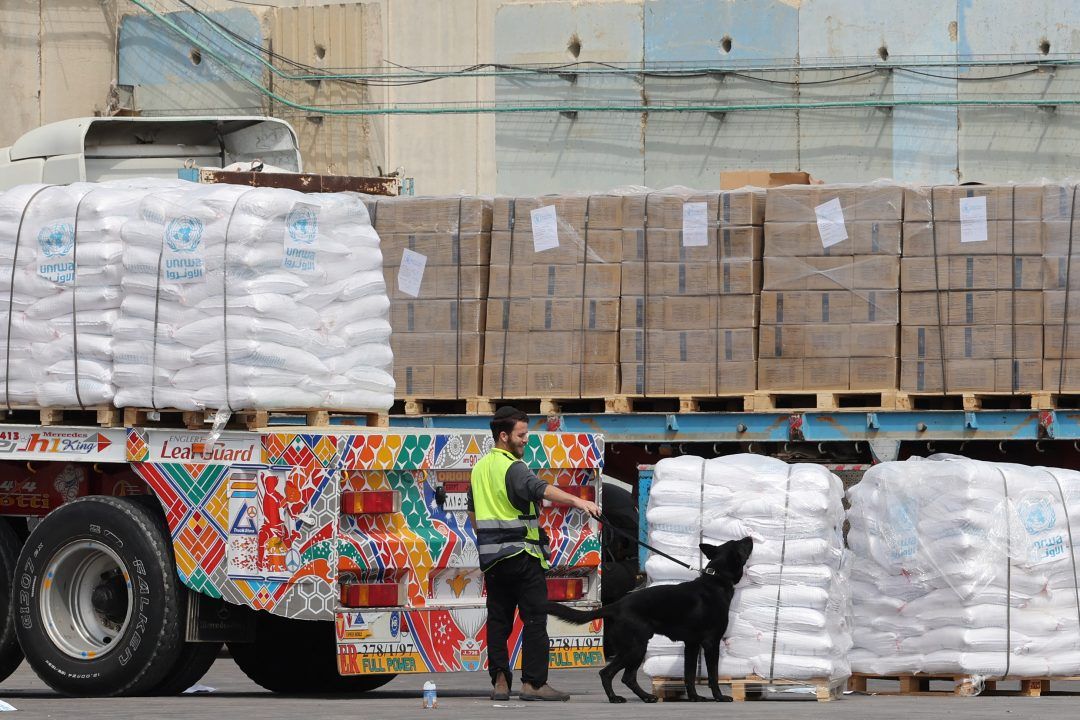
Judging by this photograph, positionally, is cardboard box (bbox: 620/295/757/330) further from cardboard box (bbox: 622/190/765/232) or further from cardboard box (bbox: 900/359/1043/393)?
cardboard box (bbox: 900/359/1043/393)

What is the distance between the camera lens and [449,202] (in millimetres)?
12625

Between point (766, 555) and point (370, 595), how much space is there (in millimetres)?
1857

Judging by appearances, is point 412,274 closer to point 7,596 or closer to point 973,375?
point 973,375

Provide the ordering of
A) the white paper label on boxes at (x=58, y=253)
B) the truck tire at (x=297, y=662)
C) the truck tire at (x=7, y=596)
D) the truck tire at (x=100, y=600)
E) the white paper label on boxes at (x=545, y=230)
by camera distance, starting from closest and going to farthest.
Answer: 1. the truck tire at (x=100, y=600)
2. the white paper label on boxes at (x=58, y=253)
3. the truck tire at (x=7, y=596)
4. the truck tire at (x=297, y=662)
5. the white paper label on boxes at (x=545, y=230)

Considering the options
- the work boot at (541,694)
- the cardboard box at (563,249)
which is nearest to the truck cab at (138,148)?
the cardboard box at (563,249)

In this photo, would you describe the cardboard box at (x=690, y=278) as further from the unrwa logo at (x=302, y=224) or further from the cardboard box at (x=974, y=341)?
the unrwa logo at (x=302, y=224)

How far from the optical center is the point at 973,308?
11.6 meters

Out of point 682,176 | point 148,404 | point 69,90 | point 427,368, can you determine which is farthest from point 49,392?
point 69,90

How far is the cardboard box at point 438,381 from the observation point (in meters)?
12.6

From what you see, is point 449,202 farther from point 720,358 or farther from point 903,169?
point 903,169

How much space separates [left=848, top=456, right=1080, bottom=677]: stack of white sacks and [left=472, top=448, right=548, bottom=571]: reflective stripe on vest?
72.8 inches

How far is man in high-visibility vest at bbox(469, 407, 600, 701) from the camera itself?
7.93m

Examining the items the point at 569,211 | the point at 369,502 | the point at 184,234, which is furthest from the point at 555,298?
the point at 369,502

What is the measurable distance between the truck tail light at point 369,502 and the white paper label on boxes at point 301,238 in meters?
1.23
